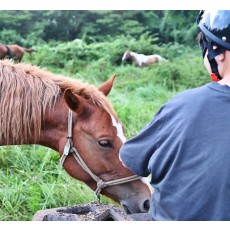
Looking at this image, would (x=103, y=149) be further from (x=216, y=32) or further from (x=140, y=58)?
(x=140, y=58)

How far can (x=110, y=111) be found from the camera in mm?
1552

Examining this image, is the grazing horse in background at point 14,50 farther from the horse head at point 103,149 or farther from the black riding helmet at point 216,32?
the black riding helmet at point 216,32

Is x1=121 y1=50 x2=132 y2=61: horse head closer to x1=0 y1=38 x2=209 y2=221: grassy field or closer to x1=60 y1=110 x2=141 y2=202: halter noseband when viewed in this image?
x1=0 y1=38 x2=209 y2=221: grassy field

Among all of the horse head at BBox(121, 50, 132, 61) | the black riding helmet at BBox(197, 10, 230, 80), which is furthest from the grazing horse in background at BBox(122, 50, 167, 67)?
the black riding helmet at BBox(197, 10, 230, 80)

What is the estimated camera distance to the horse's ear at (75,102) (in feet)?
4.98

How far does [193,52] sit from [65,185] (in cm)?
237

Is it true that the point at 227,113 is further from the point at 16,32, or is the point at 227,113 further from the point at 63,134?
the point at 16,32

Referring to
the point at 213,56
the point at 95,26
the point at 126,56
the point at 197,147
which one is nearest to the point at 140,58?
the point at 126,56

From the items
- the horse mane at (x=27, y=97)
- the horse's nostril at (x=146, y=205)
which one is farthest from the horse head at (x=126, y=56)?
the horse's nostril at (x=146, y=205)

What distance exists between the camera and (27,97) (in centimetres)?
154

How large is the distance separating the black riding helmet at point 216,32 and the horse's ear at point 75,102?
2.46 ft

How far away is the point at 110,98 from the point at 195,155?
8.65 feet

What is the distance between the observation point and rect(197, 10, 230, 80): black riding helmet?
0.81 metres

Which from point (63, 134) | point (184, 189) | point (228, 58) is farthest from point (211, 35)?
point (63, 134)
